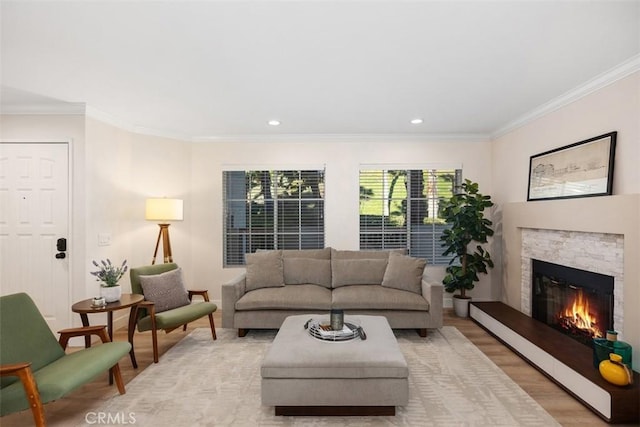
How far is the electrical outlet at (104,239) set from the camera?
151 inches

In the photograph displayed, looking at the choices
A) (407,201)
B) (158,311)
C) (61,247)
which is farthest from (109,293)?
(407,201)

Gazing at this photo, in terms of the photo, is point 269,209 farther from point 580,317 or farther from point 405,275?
point 580,317

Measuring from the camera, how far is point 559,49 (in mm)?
2365

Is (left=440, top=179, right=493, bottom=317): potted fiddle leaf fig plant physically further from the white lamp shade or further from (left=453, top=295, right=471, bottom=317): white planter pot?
the white lamp shade

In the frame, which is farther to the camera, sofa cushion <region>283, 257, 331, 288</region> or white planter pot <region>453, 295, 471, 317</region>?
white planter pot <region>453, 295, 471, 317</region>

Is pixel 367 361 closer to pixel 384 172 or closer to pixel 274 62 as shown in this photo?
pixel 274 62

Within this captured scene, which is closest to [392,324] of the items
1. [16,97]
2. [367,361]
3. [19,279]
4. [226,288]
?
[367,361]

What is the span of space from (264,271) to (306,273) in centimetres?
54

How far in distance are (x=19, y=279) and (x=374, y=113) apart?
4.37 m

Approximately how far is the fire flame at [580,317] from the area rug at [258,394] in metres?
0.94

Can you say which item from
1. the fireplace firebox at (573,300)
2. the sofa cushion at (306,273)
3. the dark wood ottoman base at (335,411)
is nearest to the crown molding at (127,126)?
the sofa cushion at (306,273)

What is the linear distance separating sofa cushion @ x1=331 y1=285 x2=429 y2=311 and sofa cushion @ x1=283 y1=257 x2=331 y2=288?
1.48 feet

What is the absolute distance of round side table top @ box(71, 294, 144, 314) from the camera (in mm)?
2770

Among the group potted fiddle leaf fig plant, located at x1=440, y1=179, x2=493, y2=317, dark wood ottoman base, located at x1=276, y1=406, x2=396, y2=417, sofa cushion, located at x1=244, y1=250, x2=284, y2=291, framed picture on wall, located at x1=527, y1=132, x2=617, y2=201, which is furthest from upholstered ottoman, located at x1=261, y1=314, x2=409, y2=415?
potted fiddle leaf fig plant, located at x1=440, y1=179, x2=493, y2=317
